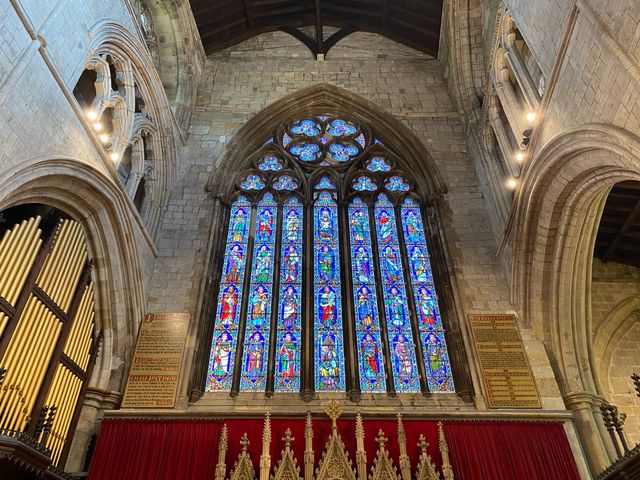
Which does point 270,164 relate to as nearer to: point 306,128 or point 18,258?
point 306,128

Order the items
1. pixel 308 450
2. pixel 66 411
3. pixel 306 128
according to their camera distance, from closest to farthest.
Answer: pixel 66 411 → pixel 308 450 → pixel 306 128

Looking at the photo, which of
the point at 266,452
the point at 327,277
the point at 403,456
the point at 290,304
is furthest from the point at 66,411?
the point at 327,277

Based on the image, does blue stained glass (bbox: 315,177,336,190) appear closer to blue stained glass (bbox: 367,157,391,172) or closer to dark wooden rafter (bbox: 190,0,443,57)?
blue stained glass (bbox: 367,157,391,172)

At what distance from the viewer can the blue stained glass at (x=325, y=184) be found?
36.7 ft

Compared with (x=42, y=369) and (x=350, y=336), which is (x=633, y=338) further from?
(x=42, y=369)

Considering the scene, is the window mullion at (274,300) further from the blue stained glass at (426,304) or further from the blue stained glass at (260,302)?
the blue stained glass at (426,304)

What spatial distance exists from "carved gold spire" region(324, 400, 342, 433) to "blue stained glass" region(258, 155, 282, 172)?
5700 mm

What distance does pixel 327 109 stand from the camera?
12578 millimetres

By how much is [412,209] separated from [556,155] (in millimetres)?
4087

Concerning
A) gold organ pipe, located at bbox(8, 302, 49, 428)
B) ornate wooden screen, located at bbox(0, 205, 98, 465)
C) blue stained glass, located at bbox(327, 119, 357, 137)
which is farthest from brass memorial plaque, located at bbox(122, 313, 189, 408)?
blue stained glass, located at bbox(327, 119, 357, 137)

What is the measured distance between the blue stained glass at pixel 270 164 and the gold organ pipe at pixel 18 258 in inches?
240

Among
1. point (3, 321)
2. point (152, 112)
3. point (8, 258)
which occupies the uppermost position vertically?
point (152, 112)

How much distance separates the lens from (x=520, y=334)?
8492 mm

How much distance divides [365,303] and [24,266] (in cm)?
540
